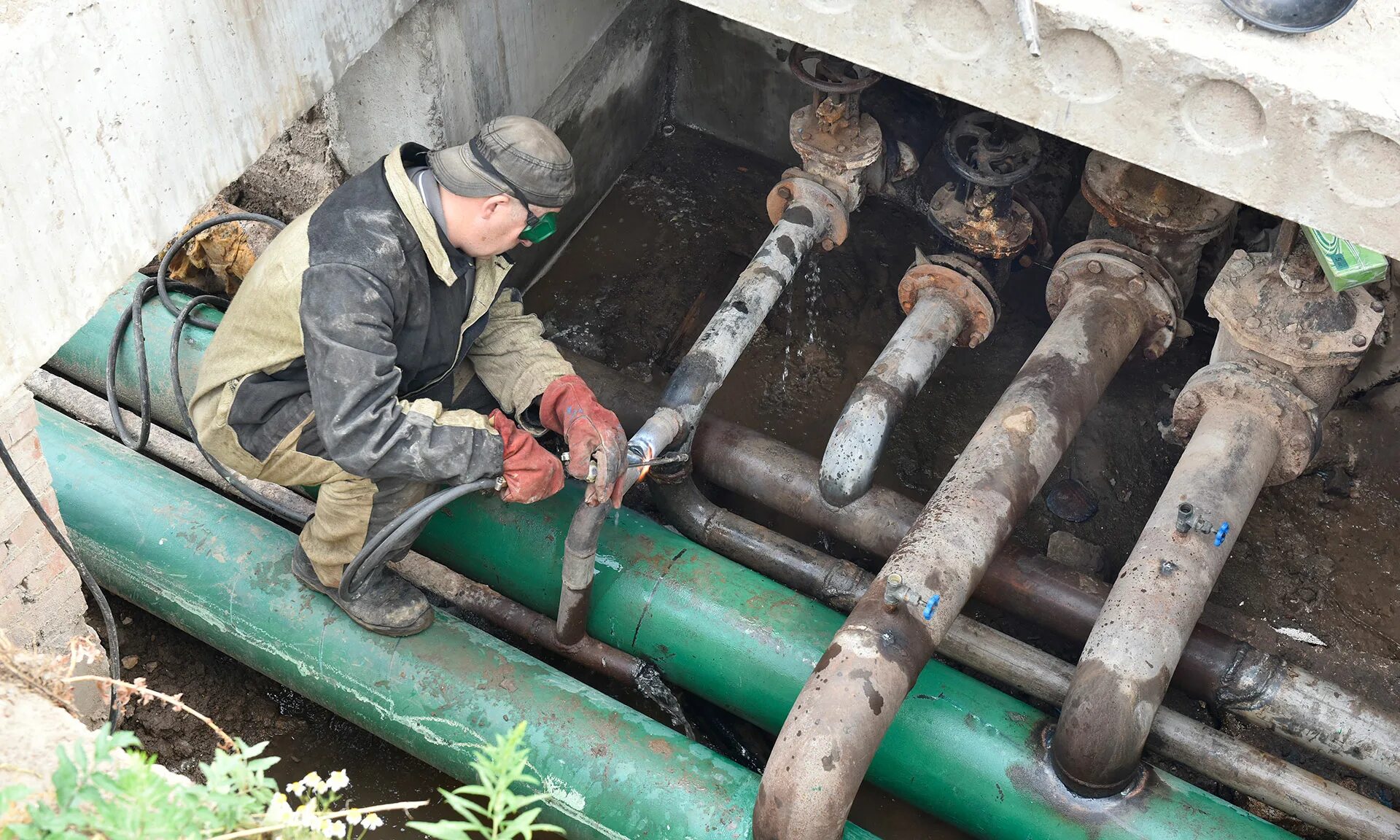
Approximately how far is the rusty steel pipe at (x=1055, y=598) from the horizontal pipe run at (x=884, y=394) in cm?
24

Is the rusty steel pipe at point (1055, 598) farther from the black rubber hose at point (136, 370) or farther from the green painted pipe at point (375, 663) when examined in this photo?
the black rubber hose at point (136, 370)

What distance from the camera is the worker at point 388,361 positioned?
8.94ft

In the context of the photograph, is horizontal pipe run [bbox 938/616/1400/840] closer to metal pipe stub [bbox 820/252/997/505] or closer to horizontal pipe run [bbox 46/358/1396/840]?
horizontal pipe run [bbox 46/358/1396/840]

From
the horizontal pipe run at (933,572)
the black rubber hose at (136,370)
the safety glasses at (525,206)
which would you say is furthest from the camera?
the black rubber hose at (136,370)

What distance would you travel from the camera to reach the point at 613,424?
3082 mm

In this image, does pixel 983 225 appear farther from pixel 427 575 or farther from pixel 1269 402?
pixel 427 575

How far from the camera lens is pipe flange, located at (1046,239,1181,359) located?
141 inches

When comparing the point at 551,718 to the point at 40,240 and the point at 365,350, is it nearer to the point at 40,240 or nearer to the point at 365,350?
the point at 365,350

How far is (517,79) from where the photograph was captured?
4152 millimetres

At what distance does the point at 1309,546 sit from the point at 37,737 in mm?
3792

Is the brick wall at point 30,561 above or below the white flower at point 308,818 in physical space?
below

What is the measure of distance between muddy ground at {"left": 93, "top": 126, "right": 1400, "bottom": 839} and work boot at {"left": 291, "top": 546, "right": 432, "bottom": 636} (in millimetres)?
630

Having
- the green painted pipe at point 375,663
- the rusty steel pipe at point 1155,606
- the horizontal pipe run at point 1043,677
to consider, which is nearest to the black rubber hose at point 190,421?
the green painted pipe at point 375,663

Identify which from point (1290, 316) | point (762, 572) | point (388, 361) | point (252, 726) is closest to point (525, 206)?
point (388, 361)
